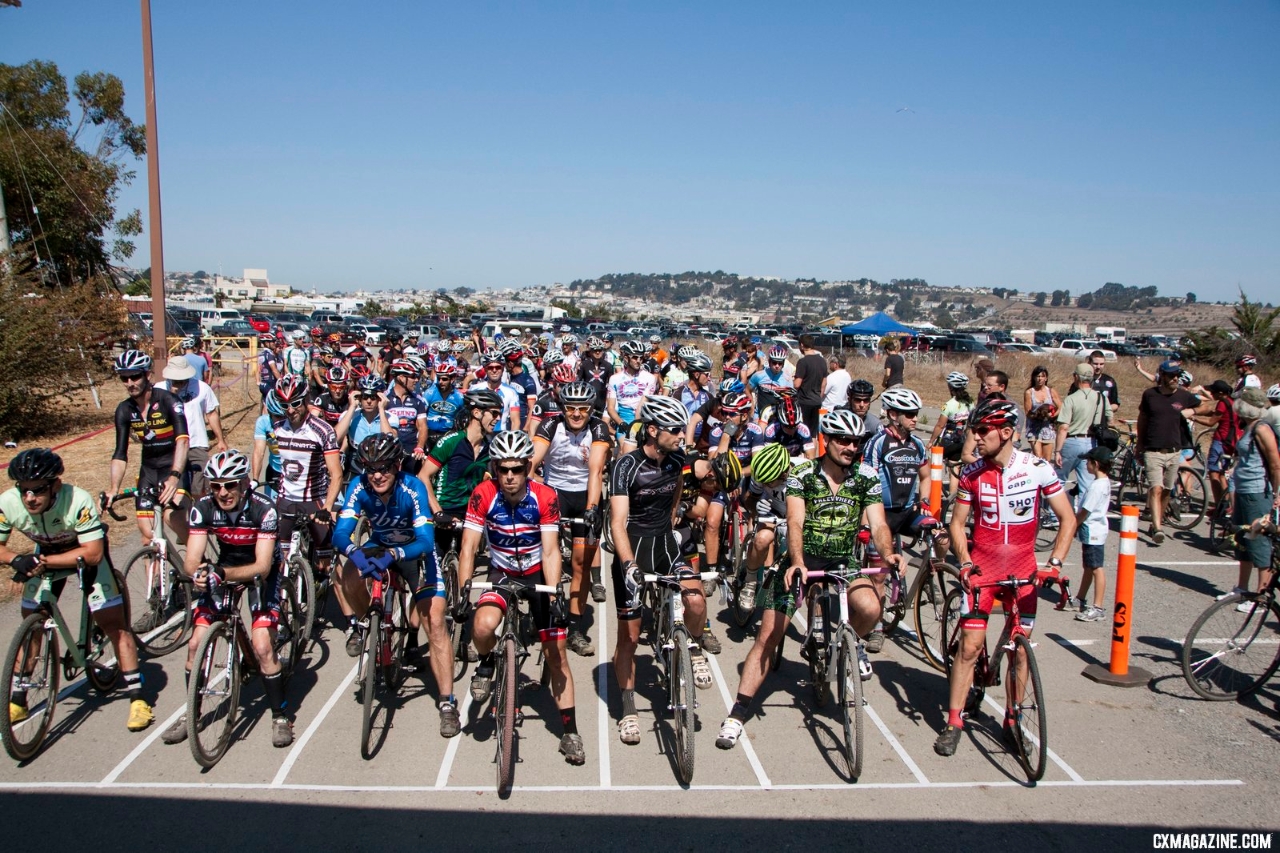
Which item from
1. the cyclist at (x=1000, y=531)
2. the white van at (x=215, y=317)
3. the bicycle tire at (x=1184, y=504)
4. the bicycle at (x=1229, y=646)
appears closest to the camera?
the cyclist at (x=1000, y=531)

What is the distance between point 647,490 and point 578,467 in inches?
69.6

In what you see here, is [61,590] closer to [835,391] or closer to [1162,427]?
[835,391]

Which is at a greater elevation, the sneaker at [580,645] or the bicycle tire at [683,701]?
the bicycle tire at [683,701]

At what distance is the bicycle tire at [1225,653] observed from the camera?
5.80 metres

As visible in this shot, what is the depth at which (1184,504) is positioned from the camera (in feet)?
37.6

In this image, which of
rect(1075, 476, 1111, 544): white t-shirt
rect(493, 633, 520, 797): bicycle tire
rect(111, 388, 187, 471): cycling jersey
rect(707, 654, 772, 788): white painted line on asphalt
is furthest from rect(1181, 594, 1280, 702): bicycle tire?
rect(111, 388, 187, 471): cycling jersey

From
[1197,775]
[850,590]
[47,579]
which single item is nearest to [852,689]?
[850,590]

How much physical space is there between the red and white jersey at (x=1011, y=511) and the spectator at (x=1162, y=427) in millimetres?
5932

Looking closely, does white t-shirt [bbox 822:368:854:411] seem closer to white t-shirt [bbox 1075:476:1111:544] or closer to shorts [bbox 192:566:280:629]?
white t-shirt [bbox 1075:476:1111:544]

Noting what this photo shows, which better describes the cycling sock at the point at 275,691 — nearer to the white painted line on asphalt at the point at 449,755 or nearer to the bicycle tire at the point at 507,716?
the white painted line on asphalt at the point at 449,755

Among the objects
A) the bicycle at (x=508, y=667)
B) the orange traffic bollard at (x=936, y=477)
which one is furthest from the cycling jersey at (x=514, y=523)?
the orange traffic bollard at (x=936, y=477)

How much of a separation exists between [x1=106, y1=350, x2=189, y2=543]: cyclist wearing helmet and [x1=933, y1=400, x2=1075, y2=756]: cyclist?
6320 mm

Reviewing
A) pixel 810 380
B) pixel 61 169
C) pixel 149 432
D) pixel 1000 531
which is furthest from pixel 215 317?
pixel 1000 531

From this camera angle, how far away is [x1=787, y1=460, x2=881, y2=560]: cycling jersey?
5215mm
